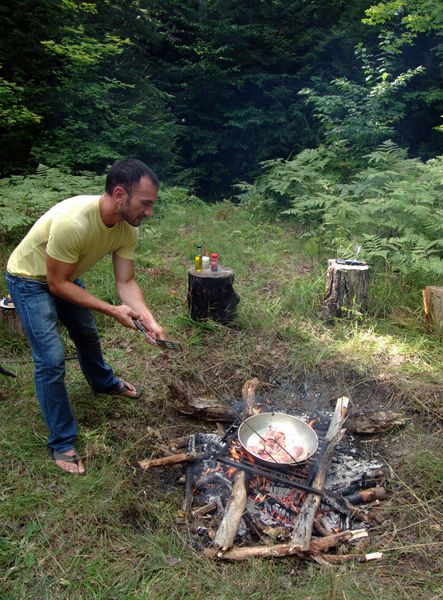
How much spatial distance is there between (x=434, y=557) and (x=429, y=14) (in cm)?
1068

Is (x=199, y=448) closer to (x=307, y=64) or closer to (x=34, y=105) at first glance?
(x=34, y=105)

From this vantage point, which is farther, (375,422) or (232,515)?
(375,422)

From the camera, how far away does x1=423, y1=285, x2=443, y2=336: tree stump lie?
4.37 meters

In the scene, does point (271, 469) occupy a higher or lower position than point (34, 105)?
lower

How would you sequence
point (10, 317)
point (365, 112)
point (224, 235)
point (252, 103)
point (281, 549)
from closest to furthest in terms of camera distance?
point (281, 549) → point (10, 317) → point (224, 235) → point (365, 112) → point (252, 103)

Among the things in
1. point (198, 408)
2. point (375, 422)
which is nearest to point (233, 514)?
point (198, 408)

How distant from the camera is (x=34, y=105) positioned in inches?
318

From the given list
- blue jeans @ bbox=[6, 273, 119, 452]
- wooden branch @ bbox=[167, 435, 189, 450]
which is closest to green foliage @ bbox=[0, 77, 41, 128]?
blue jeans @ bbox=[6, 273, 119, 452]

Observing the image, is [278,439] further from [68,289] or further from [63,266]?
[63,266]

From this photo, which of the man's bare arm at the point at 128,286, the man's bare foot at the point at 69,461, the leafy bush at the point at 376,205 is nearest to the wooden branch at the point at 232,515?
the man's bare foot at the point at 69,461

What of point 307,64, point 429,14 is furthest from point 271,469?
point 307,64

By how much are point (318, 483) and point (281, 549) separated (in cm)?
54

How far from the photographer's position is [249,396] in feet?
11.9

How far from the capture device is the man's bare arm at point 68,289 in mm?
2670
